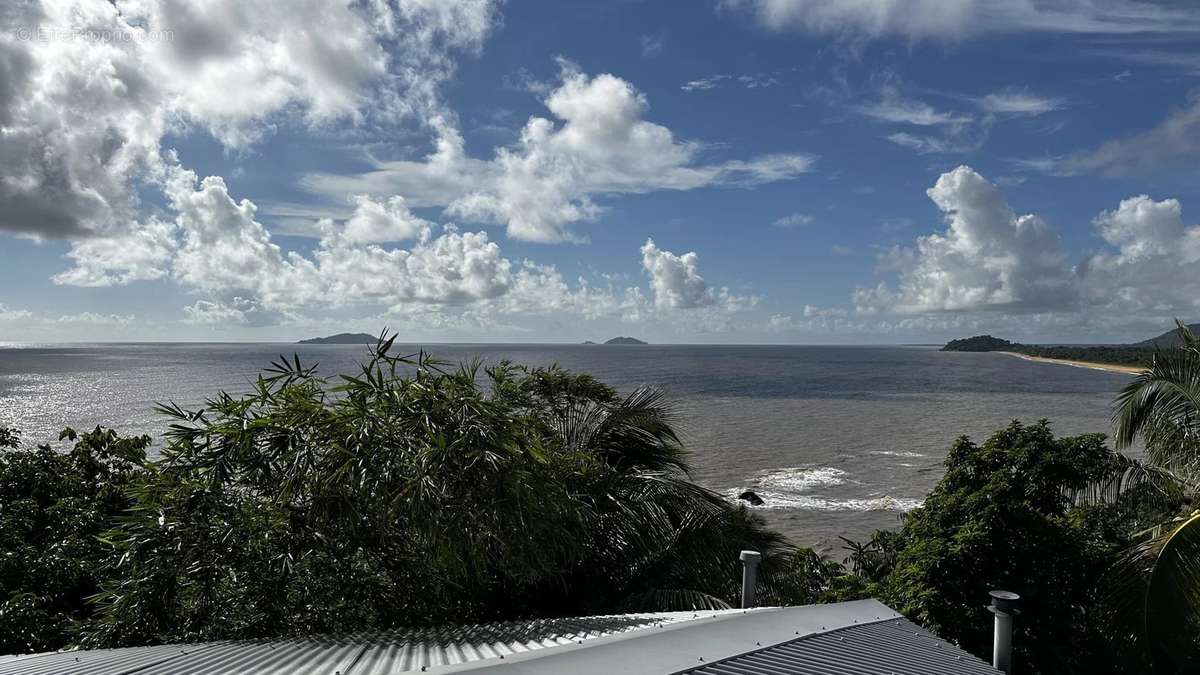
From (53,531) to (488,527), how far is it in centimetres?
652

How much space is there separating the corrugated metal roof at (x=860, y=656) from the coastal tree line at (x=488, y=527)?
10.0 feet

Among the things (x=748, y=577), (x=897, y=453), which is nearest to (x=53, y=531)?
(x=748, y=577)

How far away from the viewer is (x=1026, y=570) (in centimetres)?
888

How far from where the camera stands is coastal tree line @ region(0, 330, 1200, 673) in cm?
608

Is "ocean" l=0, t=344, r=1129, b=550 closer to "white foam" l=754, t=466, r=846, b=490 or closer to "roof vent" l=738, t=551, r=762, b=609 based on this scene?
"white foam" l=754, t=466, r=846, b=490

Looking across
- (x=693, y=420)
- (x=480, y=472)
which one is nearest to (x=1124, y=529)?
(x=480, y=472)

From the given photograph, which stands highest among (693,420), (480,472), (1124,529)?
(480,472)

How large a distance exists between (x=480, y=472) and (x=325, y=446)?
1.53 m

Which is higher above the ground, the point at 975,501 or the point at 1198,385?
the point at 1198,385

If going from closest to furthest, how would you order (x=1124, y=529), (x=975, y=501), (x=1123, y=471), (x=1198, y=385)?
(x=1198, y=385)
(x=975, y=501)
(x=1124, y=529)
(x=1123, y=471)

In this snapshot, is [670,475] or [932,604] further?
[670,475]

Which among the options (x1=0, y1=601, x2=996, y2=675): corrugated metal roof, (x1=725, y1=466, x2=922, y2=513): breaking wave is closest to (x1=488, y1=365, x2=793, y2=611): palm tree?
(x1=0, y1=601, x2=996, y2=675): corrugated metal roof

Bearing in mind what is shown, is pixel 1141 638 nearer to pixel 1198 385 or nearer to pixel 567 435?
pixel 1198 385

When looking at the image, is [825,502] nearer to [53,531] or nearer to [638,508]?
[638,508]
